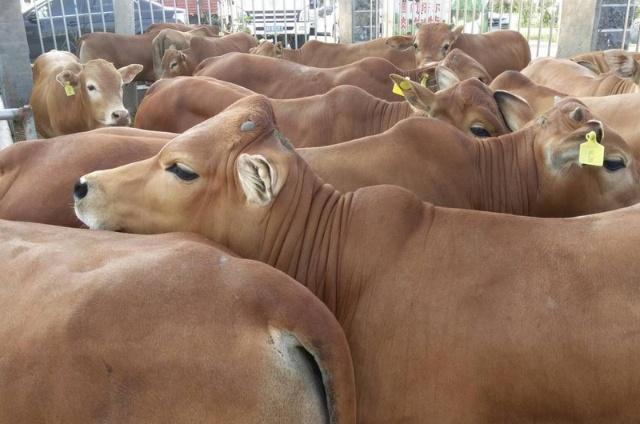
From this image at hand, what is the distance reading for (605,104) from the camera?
19.1 feet

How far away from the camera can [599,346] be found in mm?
2309

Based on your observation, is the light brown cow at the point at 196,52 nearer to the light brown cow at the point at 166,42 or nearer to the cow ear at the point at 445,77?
the light brown cow at the point at 166,42

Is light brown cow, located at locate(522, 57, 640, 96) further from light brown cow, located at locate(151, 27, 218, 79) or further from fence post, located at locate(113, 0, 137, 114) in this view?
fence post, located at locate(113, 0, 137, 114)

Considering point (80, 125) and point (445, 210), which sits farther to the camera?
point (80, 125)

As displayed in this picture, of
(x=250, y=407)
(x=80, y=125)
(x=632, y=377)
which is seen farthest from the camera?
(x=80, y=125)

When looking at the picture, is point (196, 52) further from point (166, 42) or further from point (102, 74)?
point (102, 74)

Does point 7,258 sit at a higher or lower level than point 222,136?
lower

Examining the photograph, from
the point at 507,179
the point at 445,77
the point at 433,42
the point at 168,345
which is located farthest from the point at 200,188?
the point at 433,42

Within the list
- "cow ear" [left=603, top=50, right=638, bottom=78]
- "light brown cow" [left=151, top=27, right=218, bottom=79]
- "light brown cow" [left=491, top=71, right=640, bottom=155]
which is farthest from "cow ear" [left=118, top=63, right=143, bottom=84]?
"cow ear" [left=603, top=50, right=638, bottom=78]

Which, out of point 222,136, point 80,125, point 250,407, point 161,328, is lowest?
point 80,125

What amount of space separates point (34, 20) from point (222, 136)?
12.6 meters

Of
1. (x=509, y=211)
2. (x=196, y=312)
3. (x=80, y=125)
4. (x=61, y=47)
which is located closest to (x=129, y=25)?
(x=61, y=47)

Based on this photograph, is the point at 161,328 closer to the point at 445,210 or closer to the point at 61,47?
the point at 445,210

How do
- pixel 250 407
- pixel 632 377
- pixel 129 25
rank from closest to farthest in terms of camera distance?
pixel 250 407, pixel 632 377, pixel 129 25
